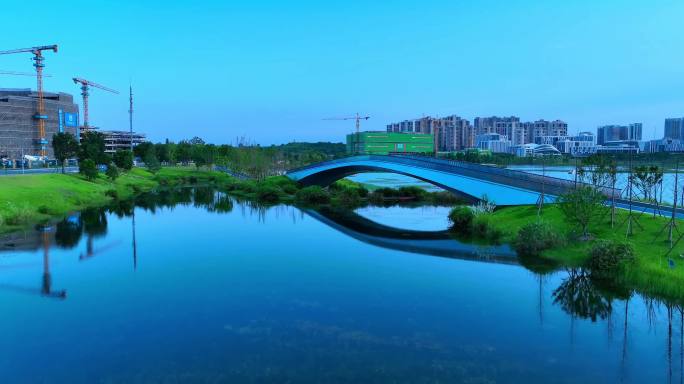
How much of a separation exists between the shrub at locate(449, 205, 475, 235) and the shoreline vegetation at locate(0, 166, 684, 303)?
0.07 metres

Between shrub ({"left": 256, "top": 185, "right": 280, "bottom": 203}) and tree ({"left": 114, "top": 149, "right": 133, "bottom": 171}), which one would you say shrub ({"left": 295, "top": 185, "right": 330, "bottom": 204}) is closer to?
shrub ({"left": 256, "top": 185, "right": 280, "bottom": 203})

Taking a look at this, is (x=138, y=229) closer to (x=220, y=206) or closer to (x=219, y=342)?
(x=220, y=206)

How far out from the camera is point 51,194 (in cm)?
4331

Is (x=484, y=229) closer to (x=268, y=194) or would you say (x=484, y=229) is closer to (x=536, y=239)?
(x=536, y=239)

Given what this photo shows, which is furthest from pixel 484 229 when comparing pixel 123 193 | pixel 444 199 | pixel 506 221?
pixel 123 193

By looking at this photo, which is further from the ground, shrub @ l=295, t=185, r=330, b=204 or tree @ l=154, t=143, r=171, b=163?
tree @ l=154, t=143, r=171, b=163

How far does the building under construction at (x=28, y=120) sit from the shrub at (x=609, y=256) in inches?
4382

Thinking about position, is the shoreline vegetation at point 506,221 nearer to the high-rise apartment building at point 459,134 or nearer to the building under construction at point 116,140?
the building under construction at point 116,140

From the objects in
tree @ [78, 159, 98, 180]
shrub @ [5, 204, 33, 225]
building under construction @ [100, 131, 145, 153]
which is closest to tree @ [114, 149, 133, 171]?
tree @ [78, 159, 98, 180]

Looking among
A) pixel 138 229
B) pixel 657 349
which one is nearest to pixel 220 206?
pixel 138 229

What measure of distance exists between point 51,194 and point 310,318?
36350 mm

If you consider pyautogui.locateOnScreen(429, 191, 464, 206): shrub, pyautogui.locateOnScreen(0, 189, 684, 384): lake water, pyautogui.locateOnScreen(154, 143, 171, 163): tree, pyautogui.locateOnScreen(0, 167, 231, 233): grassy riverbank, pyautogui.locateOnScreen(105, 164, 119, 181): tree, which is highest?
pyautogui.locateOnScreen(154, 143, 171, 163): tree

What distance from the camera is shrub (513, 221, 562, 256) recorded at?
25891 mm

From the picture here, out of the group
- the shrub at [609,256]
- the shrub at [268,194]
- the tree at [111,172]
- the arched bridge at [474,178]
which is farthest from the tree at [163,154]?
the shrub at [609,256]
